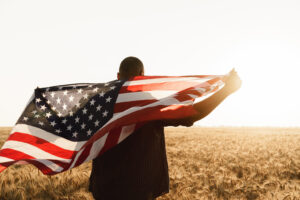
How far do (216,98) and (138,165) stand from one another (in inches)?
39.3

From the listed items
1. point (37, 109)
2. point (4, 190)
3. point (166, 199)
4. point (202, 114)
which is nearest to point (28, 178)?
point (4, 190)

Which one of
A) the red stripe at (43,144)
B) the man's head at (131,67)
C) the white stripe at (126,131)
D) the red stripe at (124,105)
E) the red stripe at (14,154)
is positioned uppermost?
the man's head at (131,67)

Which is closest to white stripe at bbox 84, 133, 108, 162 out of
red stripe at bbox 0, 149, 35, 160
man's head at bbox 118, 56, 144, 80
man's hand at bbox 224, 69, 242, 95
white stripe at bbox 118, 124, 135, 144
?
white stripe at bbox 118, 124, 135, 144

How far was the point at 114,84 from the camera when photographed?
126 inches

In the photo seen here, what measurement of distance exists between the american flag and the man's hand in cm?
43

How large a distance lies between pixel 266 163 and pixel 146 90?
6.51 metres

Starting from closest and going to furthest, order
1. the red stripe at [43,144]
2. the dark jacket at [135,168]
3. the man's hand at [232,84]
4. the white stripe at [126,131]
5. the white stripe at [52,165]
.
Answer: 1. the dark jacket at [135,168]
2. the white stripe at [126,131]
3. the man's hand at [232,84]
4. the white stripe at [52,165]
5. the red stripe at [43,144]

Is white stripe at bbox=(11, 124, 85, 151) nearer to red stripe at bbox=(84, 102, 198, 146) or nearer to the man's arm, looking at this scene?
red stripe at bbox=(84, 102, 198, 146)

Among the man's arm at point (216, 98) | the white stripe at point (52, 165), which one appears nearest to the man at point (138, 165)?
the man's arm at point (216, 98)

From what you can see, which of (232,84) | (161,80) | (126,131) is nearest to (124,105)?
(126,131)

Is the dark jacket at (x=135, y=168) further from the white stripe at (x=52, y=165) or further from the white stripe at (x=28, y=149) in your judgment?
the white stripe at (x=28, y=149)

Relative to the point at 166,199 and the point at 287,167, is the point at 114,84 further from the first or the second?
the point at 287,167

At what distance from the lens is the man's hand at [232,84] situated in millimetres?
2648

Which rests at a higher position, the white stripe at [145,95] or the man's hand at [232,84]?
the man's hand at [232,84]
